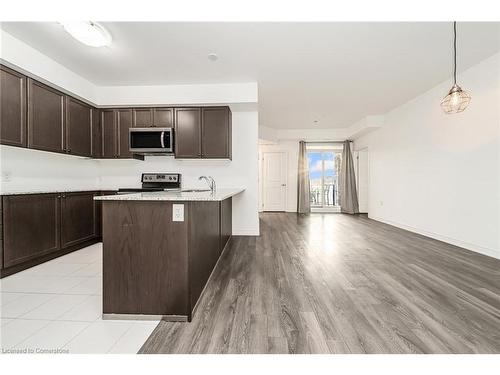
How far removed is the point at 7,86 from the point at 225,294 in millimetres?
3204

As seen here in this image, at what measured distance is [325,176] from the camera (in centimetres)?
781

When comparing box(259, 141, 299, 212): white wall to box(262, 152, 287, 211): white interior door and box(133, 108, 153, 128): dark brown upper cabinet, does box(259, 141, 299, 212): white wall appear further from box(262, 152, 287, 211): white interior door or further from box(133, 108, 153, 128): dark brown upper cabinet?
box(133, 108, 153, 128): dark brown upper cabinet

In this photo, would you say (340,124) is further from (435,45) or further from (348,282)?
(348,282)

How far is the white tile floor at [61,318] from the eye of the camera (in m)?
1.39

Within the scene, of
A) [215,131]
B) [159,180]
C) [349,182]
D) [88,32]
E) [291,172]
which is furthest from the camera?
[291,172]

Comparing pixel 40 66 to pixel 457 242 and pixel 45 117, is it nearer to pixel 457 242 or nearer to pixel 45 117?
pixel 45 117

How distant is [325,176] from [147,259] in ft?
23.3

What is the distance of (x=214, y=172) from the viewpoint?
421 cm

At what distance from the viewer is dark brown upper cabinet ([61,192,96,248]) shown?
3.09 m

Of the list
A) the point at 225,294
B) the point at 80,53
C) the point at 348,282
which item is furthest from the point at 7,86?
the point at 348,282

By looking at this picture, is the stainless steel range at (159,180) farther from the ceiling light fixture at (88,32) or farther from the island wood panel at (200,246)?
the ceiling light fixture at (88,32)

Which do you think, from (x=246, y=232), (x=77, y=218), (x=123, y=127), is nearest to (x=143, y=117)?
(x=123, y=127)

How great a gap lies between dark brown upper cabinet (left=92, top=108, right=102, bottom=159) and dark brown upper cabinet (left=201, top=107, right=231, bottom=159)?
1.77m

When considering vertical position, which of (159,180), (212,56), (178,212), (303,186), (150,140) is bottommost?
(178,212)
